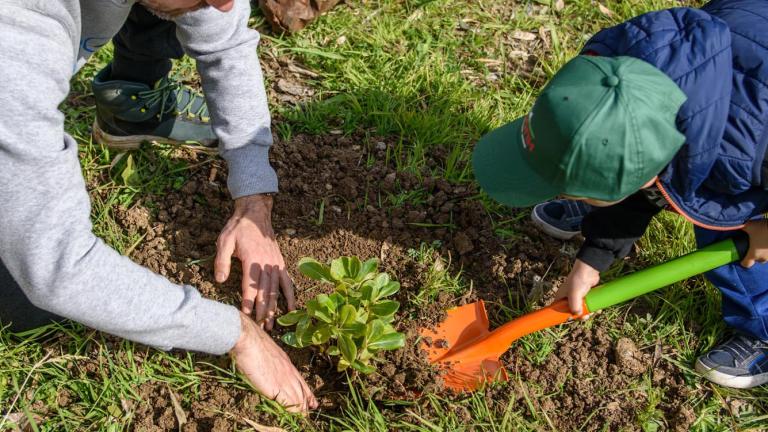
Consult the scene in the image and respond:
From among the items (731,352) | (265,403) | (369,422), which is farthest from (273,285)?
(731,352)

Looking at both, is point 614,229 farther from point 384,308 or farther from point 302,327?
point 302,327

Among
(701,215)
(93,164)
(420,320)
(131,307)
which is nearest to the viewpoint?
(131,307)

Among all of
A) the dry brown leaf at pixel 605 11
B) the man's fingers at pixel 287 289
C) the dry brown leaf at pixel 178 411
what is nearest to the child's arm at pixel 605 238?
the man's fingers at pixel 287 289

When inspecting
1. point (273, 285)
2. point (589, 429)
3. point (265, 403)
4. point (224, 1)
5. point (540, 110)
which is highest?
point (224, 1)

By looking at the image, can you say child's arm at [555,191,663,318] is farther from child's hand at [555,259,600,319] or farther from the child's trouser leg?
the child's trouser leg

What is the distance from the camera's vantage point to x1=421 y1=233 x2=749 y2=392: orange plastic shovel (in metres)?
1.90

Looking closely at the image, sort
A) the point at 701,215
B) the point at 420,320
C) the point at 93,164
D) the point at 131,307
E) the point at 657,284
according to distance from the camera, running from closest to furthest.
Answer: the point at 131,307 → the point at 701,215 → the point at 657,284 → the point at 420,320 → the point at 93,164

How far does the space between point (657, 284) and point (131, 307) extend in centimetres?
138

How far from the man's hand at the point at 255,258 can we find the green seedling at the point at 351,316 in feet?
0.58

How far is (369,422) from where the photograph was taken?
1.83 m

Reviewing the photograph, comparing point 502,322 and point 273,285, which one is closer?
point 273,285

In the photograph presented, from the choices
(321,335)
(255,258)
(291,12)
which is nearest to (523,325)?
(321,335)

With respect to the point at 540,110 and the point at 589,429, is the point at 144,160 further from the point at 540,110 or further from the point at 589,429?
the point at 589,429

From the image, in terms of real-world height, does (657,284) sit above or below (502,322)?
above
